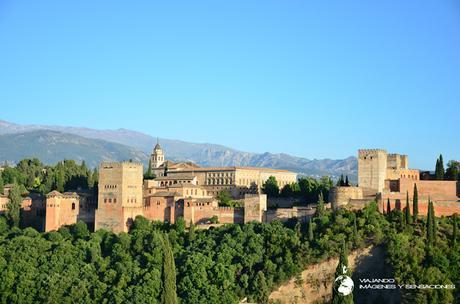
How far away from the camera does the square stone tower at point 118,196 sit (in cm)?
6050

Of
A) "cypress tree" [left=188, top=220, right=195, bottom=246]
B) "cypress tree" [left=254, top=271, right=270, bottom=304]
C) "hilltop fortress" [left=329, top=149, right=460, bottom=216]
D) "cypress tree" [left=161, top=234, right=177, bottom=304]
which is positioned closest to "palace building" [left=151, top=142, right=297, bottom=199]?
"cypress tree" [left=188, top=220, right=195, bottom=246]

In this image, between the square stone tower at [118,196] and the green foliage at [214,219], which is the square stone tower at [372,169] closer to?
the green foliage at [214,219]

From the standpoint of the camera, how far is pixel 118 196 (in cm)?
6081

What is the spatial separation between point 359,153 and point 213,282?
14.7m

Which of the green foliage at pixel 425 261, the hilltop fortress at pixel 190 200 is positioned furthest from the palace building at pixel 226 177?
the green foliage at pixel 425 261

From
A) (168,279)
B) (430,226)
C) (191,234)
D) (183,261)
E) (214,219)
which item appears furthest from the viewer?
(214,219)

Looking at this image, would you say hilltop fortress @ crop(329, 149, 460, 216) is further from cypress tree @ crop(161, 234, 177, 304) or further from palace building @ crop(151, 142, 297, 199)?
cypress tree @ crop(161, 234, 177, 304)

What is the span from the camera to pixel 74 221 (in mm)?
62281

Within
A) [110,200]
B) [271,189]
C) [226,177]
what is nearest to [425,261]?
[271,189]

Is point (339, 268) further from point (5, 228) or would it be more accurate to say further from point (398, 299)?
point (5, 228)

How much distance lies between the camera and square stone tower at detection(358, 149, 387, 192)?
5800 cm

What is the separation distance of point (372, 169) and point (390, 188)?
5.56 ft

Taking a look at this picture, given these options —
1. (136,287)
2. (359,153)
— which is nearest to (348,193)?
(359,153)

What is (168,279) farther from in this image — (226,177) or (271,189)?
(226,177)
